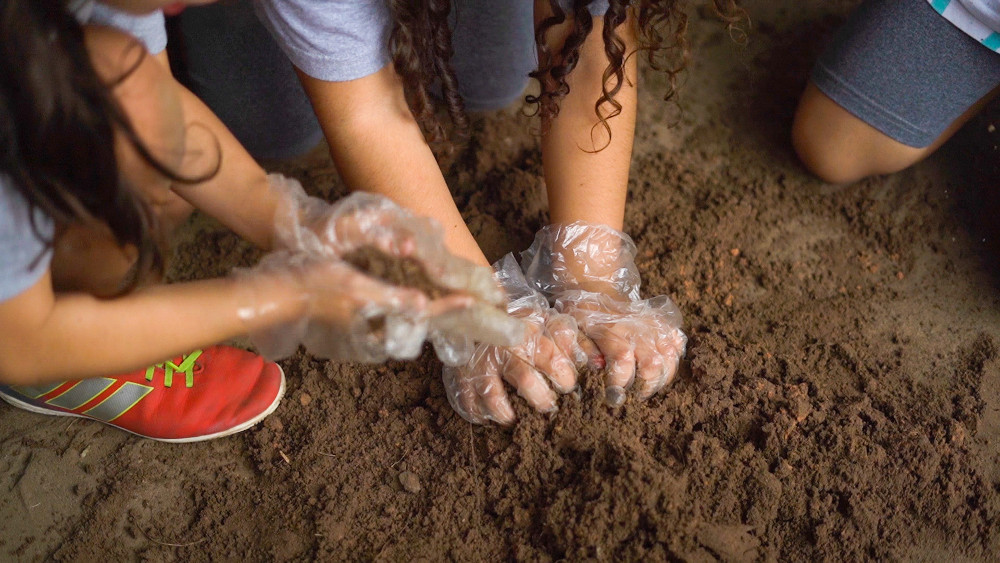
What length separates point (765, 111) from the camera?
6.46ft

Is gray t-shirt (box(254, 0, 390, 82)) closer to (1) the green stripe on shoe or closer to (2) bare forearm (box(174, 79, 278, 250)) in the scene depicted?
(2) bare forearm (box(174, 79, 278, 250))

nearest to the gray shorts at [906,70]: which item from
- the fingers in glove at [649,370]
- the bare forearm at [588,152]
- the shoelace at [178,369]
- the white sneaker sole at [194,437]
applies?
the bare forearm at [588,152]

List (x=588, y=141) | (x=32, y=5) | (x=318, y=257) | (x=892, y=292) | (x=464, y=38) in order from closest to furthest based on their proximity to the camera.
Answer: (x=32, y=5) < (x=318, y=257) < (x=588, y=141) < (x=892, y=292) < (x=464, y=38)

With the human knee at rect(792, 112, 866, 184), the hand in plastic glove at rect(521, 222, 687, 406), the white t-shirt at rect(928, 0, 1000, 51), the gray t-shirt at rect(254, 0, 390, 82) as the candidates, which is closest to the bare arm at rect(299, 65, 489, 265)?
the gray t-shirt at rect(254, 0, 390, 82)

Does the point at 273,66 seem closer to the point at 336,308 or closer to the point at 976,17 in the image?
the point at 336,308

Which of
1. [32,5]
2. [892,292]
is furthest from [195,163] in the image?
[892,292]

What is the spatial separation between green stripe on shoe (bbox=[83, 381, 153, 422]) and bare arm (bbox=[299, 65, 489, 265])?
1.88ft

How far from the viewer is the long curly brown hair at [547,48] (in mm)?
1228

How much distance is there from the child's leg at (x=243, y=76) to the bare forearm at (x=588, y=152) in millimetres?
682

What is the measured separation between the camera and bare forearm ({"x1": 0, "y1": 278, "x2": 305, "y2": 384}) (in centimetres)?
93

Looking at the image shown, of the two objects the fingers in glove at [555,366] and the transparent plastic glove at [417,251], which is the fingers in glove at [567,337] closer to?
the fingers in glove at [555,366]

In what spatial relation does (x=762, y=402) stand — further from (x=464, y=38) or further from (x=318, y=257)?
(x=464, y=38)

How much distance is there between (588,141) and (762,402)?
634 millimetres

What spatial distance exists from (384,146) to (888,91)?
120 centimetres
